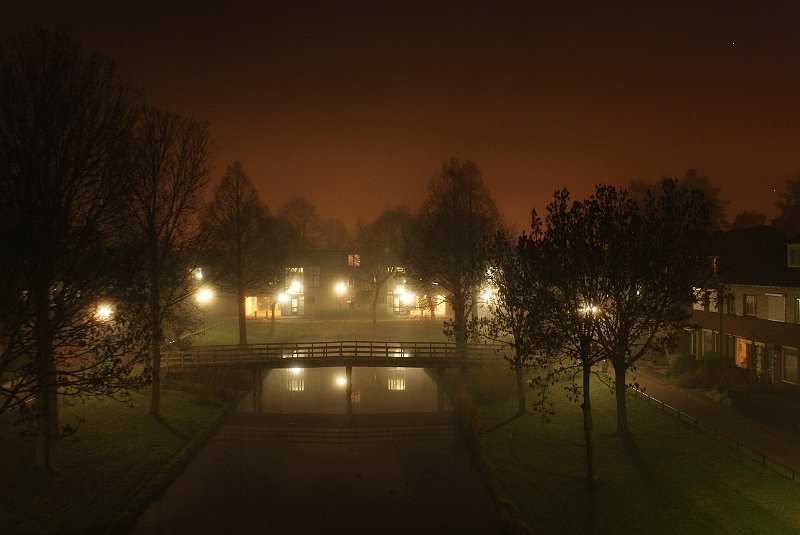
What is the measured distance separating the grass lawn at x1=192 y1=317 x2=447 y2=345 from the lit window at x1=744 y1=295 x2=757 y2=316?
78.1 feet

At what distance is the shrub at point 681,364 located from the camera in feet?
101

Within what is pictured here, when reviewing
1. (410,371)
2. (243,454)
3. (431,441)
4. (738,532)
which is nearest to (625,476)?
(738,532)

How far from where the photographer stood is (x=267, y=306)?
65.6m

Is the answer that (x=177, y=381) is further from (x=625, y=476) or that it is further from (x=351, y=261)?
(x=351, y=261)

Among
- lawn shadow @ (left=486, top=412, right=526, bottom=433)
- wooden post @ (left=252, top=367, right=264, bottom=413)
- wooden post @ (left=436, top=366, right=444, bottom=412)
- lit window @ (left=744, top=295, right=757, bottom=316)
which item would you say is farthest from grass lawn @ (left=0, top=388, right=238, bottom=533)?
lit window @ (left=744, top=295, right=757, bottom=316)

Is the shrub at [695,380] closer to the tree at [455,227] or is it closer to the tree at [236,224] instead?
the tree at [455,227]

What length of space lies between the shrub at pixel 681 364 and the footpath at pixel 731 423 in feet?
2.61

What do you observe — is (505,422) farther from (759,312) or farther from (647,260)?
(759,312)

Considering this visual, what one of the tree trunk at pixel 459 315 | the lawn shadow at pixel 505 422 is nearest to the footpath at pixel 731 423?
the lawn shadow at pixel 505 422

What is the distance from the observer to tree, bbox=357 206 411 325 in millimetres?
63600

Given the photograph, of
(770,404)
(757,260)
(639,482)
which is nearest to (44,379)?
(639,482)

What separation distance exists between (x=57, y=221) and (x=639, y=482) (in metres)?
18.2

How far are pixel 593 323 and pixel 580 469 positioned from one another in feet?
18.2

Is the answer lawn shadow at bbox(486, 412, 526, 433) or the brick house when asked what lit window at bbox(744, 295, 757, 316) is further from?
lawn shadow at bbox(486, 412, 526, 433)
